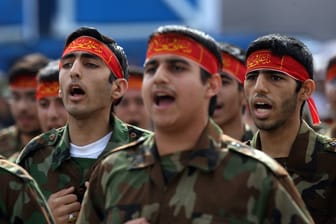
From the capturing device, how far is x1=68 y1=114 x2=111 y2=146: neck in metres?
8.09

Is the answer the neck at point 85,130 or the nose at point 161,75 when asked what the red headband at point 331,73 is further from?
the nose at point 161,75

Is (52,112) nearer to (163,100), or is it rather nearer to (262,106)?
(262,106)

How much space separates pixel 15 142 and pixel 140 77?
1.49 m

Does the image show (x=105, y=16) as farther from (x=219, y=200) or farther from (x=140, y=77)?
(x=219, y=200)

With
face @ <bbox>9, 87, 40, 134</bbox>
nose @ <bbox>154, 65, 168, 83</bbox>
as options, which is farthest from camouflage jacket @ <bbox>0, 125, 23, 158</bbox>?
nose @ <bbox>154, 65, 168, 83</bbox>

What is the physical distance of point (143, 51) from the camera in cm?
2058

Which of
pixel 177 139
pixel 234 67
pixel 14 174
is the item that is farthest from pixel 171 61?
pixel 234 67

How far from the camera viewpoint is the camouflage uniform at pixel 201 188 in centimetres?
596

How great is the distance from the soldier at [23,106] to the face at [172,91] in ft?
18.4

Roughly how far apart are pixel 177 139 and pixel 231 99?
425cm

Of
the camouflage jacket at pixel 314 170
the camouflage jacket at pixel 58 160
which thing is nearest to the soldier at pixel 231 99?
the camouflage jacket at pixel 58 160

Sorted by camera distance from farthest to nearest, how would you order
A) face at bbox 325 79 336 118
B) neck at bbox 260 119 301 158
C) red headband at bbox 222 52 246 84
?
face at bbox 325 79 336 118
red headband at bbox 222 52 246 84
neck at bbox 260 119 301 158

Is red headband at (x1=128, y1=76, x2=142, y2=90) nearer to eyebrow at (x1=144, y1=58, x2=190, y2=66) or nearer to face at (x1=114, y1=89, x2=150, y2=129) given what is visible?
face at (x1=114, y1=89, x2=150, y2=129)

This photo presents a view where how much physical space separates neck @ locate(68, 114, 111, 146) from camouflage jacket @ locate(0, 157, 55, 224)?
5.05 ft
